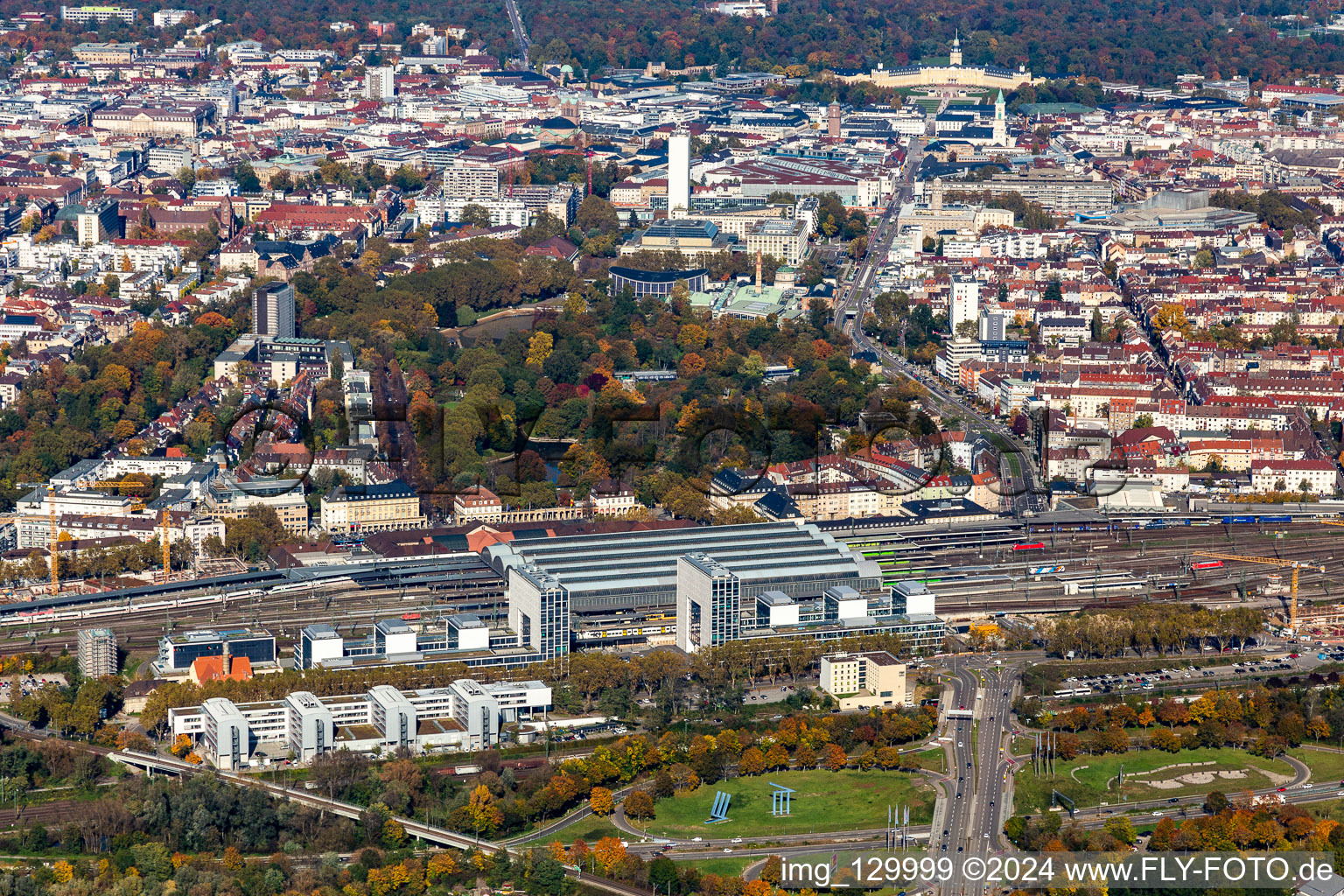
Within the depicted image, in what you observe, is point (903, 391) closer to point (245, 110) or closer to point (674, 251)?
point (674, 251)

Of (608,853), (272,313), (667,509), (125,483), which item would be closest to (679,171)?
(272,313)

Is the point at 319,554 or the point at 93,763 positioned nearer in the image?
the point at 93,763

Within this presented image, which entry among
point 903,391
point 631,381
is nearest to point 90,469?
point 631,381

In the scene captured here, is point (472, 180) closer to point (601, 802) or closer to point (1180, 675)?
point (1180, 675)

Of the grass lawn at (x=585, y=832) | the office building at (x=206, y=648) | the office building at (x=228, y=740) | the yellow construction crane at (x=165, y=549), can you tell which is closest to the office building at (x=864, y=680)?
the grass lawn at (x=585, y=832)

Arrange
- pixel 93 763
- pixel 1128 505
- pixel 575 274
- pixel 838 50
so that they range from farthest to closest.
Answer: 1. pixel 838 50
2. pixel 575 274
3. pixel 1128 505
4. pixel 93 763

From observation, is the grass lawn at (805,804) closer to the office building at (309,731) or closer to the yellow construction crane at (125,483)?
the office building at (309,731)
